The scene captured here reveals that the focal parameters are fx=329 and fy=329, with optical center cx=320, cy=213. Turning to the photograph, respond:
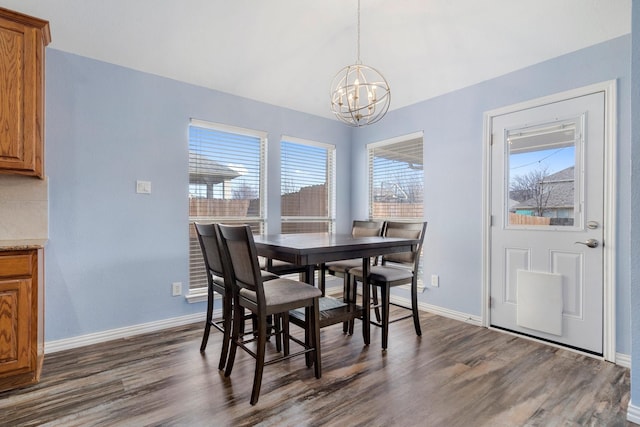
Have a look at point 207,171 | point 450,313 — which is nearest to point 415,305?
point 450,313

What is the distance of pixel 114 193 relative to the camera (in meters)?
2.82

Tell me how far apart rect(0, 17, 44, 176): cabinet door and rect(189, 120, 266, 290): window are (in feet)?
4.06

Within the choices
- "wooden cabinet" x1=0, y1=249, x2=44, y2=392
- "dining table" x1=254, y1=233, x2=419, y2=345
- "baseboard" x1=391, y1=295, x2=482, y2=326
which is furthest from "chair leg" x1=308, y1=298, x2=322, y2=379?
"baseboard" x1=391, y1=295, x2=482, y2=326

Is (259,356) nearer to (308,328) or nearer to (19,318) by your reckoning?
(308,328)

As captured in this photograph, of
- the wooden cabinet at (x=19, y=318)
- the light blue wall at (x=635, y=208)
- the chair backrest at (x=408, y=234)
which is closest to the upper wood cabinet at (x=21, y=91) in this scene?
the wooden cabinet at (x=19, y=318)

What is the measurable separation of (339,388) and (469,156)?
2490 mm

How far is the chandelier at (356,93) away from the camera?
2.38 meters

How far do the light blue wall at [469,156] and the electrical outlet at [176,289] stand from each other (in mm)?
2580

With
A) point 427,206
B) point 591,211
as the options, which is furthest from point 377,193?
A: point 591,211

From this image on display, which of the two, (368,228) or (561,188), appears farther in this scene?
(368,228)

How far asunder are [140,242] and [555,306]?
3.59 m

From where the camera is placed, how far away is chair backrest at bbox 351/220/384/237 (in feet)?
11.1

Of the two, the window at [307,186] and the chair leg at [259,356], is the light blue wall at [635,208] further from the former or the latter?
the window at [307,186]

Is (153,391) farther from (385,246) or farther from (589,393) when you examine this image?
(589,393)
